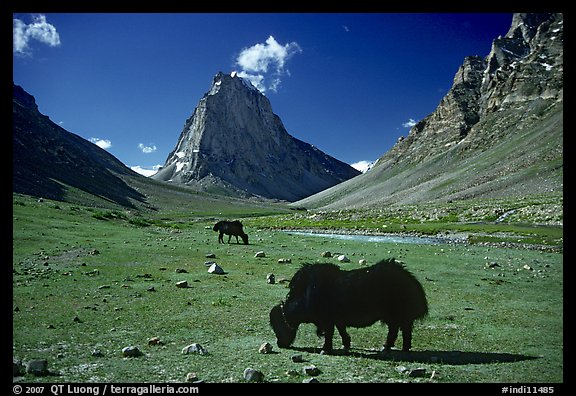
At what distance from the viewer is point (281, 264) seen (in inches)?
1049

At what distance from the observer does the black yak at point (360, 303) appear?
10.2m

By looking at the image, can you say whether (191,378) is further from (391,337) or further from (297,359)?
(391,337)

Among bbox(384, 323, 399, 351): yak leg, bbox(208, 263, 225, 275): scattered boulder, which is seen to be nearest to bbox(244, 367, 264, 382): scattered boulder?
bbox(384, 323, 399, 351): yak leg

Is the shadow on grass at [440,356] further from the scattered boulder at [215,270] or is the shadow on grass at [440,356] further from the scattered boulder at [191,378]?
the scattered boulder at [215,270]

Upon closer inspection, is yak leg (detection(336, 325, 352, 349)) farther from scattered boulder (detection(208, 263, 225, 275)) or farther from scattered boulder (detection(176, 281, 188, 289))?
scattered boulder (detection(208, 263, 225, 275))

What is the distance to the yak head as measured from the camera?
10648 mm

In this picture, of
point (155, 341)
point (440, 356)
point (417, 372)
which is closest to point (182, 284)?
point (155, 341)

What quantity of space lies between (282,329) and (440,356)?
4.15 m
